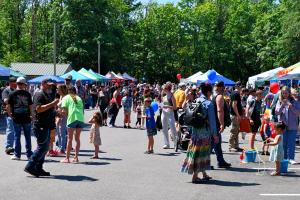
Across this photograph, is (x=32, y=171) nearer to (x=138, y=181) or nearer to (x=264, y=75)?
(x=138, y=181)

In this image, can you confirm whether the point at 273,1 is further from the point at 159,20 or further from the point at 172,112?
the point at 172,112

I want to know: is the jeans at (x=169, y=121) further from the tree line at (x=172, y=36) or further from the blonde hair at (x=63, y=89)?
the tree line at (x=172, y=36)

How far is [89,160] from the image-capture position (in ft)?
40.2

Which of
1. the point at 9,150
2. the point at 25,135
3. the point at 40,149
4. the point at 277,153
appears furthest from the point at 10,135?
the point at 277,153

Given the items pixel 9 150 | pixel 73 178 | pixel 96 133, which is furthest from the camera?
pixel 9 150

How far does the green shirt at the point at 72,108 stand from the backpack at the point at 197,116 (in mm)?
3039

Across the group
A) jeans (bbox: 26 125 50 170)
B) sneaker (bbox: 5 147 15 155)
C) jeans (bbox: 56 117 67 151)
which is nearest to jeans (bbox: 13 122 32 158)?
sneaker (bbox: 5 147 15 155)

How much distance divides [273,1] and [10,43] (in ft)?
130

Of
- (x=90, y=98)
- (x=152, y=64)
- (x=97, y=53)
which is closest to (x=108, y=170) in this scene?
(x=90, y=98)

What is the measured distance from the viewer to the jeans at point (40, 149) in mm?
9891

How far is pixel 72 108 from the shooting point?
38.5ft

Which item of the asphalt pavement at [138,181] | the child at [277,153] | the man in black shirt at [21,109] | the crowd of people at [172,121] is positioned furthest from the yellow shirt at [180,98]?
the child at [277,153]

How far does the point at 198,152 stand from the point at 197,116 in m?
0.64

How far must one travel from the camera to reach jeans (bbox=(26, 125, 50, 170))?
9891mm
